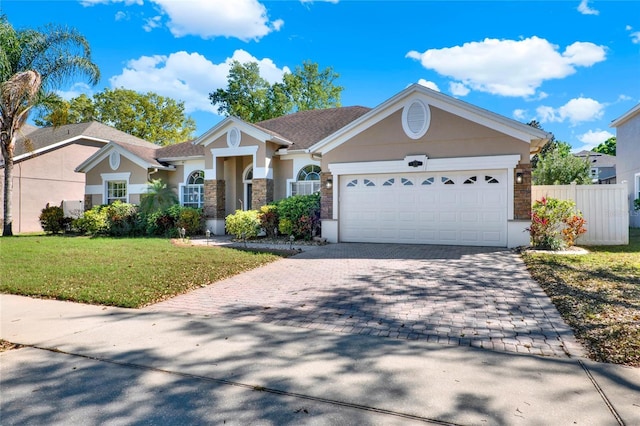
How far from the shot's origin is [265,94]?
3578 cm

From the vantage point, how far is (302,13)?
667 inches

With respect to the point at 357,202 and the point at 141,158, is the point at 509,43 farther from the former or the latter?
the point at 141,158

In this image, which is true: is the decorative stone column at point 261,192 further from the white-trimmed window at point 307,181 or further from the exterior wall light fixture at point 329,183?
the exterior wall light fixture at point 329,183

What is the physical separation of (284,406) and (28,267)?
892 cm

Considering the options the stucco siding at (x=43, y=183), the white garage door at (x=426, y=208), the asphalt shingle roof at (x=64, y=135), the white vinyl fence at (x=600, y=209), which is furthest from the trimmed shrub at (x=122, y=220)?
the white vinyl fence at (x=600, y=209)

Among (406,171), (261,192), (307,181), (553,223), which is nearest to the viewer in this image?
(553,223)

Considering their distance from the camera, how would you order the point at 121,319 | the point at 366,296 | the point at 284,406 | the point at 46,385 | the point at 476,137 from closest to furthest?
the point at 284,406 < the point at 46,385 < the point at 121,319 < the point at 366,296 < the point at 476,137

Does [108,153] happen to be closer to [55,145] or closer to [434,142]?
[55,145]

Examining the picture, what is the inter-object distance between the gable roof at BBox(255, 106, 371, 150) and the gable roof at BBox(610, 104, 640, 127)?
1310 cm

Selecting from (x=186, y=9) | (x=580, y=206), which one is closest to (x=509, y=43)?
(x=580, y=206)

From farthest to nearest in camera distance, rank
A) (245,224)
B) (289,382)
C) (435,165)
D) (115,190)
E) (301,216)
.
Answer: (115,190), (245,224), (301,216), (435,165), (289,382)

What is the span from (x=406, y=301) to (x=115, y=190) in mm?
17981

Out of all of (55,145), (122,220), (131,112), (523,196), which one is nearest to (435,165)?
(523,196)

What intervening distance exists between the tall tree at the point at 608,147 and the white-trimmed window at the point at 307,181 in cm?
5756
